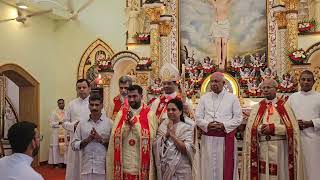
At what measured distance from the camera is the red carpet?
10.8m

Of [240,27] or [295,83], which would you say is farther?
[240,27]

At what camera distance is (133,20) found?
12.1 meters

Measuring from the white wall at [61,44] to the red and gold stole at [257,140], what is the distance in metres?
8.09

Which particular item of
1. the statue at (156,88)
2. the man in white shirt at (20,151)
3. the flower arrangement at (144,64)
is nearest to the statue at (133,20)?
the flower arrangement at (144,64)

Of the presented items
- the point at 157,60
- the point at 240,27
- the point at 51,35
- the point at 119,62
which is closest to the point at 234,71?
the point at 240,27

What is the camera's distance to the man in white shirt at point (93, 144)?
5.31m

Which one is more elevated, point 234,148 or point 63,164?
point 234,148

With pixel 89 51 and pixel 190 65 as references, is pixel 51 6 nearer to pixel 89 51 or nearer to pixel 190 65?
pixel 89 51

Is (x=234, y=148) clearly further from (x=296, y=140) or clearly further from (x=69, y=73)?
(x=69, y=73)

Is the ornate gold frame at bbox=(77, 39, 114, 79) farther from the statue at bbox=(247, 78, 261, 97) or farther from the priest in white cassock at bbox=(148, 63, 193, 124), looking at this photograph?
the priest in white cassock at bbox=(148, 63, 193, 124)

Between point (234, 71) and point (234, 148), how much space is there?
514cm

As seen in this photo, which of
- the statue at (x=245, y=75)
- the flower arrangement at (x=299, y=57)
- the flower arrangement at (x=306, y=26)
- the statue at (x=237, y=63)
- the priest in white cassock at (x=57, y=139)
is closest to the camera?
the flower arrangement at (x=299, y=57)

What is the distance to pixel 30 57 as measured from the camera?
41.9 feet

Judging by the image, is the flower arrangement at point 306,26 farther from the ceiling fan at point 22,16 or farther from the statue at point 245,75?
the ceiling fan at point 22,16
